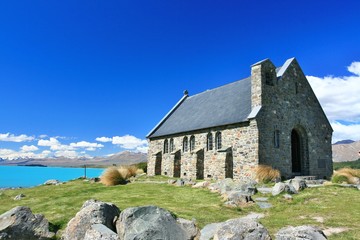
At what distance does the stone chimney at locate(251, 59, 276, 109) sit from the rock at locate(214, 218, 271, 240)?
16956mm

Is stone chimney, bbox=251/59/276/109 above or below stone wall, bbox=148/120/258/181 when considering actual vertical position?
above

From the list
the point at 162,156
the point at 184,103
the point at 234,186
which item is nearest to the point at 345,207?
the point at 234,186

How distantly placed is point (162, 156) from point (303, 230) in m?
27.9

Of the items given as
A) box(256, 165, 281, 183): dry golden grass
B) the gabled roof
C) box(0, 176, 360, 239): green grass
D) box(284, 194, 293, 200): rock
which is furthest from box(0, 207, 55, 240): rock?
the gabled roof

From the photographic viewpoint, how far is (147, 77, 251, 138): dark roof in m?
25.3

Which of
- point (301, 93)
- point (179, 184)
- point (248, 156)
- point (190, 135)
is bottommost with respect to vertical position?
point (179, 184)

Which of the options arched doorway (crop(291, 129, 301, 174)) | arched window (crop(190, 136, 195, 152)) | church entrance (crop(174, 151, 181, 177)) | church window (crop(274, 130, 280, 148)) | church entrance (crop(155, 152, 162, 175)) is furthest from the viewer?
church entrance (crop(155, 152, 162, 175))

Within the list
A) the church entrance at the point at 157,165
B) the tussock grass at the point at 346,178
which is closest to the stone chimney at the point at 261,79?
the tussock grass at the point at 346,178

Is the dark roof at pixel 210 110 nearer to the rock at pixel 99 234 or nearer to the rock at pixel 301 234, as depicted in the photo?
the rock at pixel 301 234

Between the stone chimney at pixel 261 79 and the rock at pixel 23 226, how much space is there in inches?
694

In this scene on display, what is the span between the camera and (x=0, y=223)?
9.01 m

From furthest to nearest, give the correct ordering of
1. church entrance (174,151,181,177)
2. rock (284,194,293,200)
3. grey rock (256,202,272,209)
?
church entrance (174,151,181,177), rock (284,194,293,200), grey rock (256,202,272,209)

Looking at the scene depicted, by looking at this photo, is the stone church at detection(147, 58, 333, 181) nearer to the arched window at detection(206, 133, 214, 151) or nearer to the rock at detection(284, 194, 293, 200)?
the arched window at detection(206, 133, 214, 151)

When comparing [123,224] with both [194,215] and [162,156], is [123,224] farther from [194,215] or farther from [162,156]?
[162,156]
